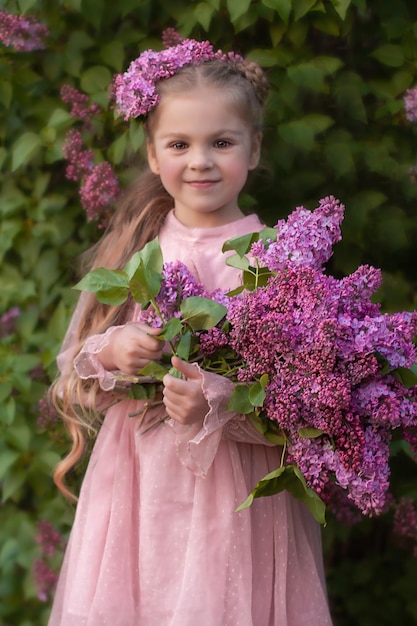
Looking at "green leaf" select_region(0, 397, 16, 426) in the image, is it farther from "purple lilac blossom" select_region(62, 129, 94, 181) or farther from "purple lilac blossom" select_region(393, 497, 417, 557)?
"purple lilac blossom" select_region(393, 497, 417, 557)

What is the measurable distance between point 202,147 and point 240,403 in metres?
0.57

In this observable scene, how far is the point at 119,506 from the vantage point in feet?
7.44

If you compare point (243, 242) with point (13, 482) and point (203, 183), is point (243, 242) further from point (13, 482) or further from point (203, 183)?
point (13, 482)

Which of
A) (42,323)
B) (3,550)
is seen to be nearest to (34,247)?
(42,323)

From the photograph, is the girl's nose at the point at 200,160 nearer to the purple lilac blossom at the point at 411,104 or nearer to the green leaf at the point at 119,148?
the green leaf at the point at 119,148

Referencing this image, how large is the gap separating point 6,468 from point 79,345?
26.6 inches

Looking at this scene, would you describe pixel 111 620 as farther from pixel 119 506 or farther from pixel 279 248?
pixel 279 248

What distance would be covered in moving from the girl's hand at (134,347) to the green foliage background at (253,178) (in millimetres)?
633

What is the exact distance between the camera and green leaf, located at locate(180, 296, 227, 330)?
77.7 inches

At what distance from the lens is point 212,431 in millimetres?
2037

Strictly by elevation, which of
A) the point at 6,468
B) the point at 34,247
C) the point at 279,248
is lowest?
the point at 6,468

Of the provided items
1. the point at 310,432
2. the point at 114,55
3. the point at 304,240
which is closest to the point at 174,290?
the point at 304,240

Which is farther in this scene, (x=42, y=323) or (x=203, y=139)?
(x=42, y=323)

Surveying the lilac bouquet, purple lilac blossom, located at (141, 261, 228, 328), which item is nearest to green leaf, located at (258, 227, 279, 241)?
the lilac bouquet
